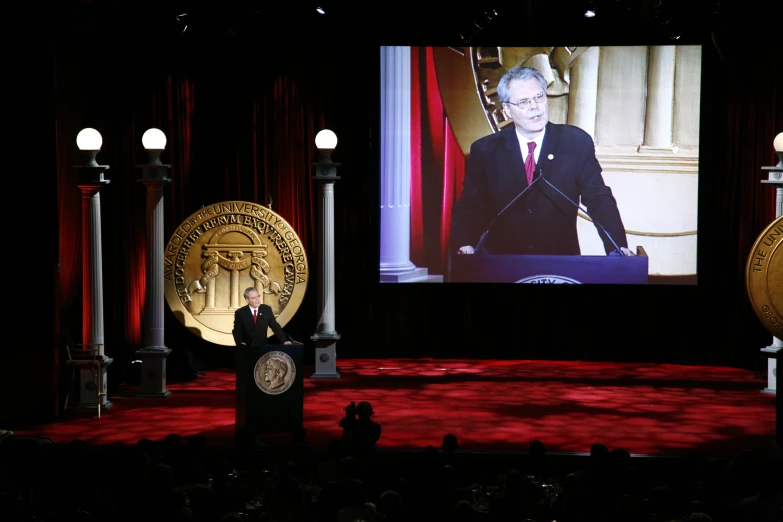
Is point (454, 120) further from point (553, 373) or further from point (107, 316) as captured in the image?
point (107, 316)

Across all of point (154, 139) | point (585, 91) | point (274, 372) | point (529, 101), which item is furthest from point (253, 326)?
point (585, 91)

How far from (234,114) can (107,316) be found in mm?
2722

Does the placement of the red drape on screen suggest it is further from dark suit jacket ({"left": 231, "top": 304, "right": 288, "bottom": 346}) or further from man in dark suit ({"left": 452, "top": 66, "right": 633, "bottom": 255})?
dark suit jacket ({"left": 231, "top": 304, "right": 288, "bottom": 346})

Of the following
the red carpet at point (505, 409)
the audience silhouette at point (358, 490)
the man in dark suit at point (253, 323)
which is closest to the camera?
the audience silhouette at point (358, 490)

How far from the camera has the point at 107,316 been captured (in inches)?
412

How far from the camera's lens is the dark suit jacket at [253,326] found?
8336 mm

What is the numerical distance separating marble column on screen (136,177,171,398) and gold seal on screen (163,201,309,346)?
2.44ft

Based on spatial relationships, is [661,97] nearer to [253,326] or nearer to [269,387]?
[253,326]

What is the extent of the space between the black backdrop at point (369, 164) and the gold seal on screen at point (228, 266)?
1.78 feet

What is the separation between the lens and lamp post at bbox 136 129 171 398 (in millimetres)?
9438

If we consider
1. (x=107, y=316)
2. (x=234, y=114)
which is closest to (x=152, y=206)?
(x=107, y=316)

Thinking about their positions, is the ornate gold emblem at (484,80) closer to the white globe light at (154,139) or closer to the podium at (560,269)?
the podium at (560,269)

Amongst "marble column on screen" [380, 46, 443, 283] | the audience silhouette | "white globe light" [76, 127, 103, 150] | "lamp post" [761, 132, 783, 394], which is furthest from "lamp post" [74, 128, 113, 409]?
"lamp post" [761, 132, 783, 394]

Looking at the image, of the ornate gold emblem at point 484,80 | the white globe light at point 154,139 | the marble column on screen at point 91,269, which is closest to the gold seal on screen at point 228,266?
the white globe light at point 154,139
